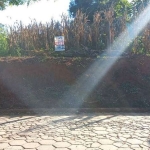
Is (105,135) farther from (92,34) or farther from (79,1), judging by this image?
(79,1)

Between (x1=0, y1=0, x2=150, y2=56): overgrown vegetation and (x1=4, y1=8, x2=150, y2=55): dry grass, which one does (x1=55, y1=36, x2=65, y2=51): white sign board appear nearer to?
(x1=0, y1=0, x2=150, y2=56): overgrown vegetation

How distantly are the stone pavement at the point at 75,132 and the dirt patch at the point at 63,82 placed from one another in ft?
3.45

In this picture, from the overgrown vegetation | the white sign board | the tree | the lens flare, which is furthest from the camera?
the tree

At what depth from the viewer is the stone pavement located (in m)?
3.87

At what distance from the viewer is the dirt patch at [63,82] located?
705 centimetres

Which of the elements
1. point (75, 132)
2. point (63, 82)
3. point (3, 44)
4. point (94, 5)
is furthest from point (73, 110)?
point (94, 5)

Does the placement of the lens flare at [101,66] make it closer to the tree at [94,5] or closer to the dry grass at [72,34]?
the dry grass at [72,34]

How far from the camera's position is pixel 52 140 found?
4.14m

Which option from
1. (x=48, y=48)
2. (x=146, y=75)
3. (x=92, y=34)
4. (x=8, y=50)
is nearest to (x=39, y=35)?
(x=48, y=48)

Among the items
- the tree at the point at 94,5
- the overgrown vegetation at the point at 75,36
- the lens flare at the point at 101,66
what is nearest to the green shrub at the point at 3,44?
the overgrown vegetation at the point at 75,36

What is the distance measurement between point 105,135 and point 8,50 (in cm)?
798

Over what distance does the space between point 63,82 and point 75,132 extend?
12.3ft

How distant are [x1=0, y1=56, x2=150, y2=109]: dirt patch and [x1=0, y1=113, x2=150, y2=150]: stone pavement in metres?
1.05

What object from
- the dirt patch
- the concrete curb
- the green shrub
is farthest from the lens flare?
the green shrub
